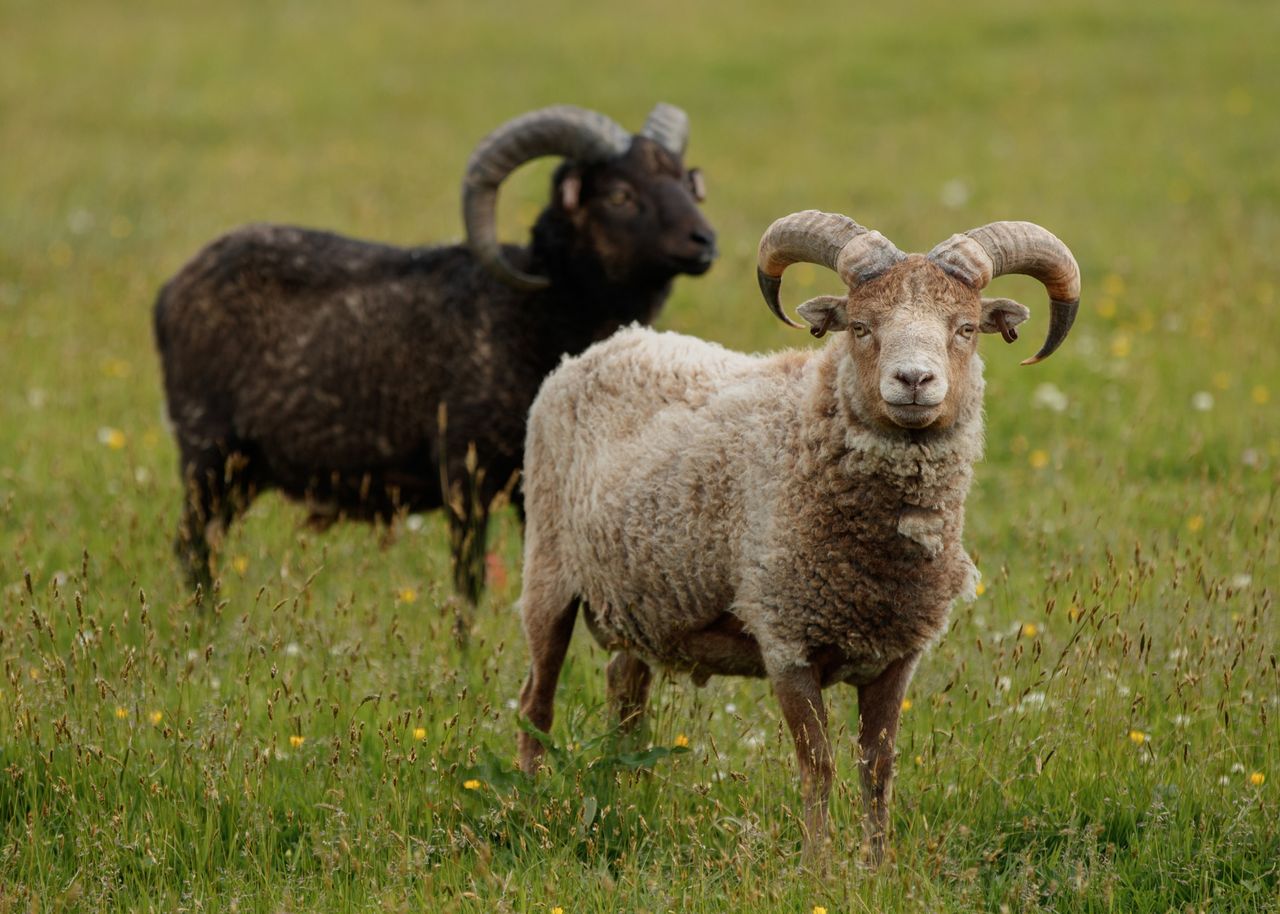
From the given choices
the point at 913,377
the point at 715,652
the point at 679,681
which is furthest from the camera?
the point at 679,681

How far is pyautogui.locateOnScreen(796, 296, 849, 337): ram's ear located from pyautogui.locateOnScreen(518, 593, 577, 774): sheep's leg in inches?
55.9

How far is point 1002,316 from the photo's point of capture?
461cm

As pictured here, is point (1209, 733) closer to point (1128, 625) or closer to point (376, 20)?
point (1128, 625)

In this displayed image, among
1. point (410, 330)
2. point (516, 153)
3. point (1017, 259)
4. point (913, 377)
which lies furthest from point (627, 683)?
point (516, 153)

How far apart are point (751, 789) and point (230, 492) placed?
3580 mm

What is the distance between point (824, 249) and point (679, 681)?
1947mm

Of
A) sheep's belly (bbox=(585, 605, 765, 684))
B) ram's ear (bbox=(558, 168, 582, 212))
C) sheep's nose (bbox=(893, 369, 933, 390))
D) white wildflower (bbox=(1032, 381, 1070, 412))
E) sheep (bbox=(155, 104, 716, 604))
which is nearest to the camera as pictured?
sheep's nose (bbox=(893, 369, 933, 390))

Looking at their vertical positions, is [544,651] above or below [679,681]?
above

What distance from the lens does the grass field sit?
4492 mm

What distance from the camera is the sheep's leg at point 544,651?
538 cm

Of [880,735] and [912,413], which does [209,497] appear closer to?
[880,735]

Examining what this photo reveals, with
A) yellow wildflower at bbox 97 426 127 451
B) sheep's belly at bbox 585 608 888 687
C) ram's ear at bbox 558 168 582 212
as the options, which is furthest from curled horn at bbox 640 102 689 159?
yellow wildflower at bbox 97 426 127 451

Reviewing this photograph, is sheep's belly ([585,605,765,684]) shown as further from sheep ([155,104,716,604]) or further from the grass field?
sheep ([155,104,716,604])

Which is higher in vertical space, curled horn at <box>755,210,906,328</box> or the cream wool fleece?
curled horn at <box>755,210,906,328</box>
